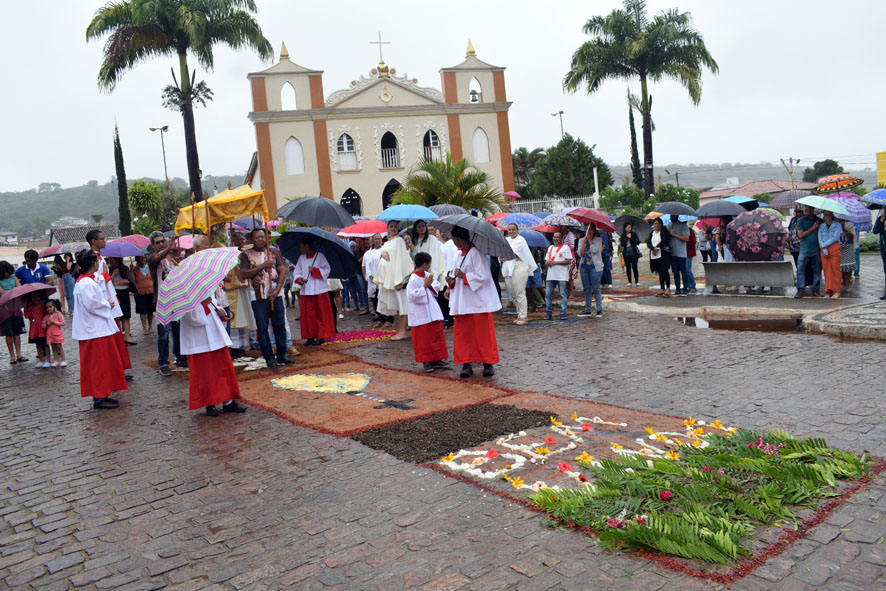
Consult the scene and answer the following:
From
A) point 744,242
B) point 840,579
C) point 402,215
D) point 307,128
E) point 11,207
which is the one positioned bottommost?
point 840,579

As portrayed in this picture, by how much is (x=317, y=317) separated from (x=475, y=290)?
13.9ft

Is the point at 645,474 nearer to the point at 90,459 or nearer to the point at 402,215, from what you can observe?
the point at 90,459

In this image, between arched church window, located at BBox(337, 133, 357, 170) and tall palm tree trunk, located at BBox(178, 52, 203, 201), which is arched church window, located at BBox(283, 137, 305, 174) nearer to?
arched church window, located at BBox(337, 133, 357, 170)

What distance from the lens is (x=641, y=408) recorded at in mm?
6379

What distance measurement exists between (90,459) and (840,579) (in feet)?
18.9

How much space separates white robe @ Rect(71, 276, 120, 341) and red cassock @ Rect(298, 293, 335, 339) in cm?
389

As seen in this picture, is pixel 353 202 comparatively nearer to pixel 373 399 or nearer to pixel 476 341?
pixel 476 341

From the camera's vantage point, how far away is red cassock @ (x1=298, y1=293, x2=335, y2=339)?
11539 mm

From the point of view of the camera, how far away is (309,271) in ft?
36.7

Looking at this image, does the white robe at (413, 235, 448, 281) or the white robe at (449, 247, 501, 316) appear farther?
the white robe at (413, 235, 448, 281)

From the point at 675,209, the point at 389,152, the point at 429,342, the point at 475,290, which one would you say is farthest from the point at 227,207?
the point at 389,152

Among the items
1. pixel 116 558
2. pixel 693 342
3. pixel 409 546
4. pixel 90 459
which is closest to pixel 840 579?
pixel 409 546

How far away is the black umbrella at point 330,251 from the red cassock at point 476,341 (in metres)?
3.61

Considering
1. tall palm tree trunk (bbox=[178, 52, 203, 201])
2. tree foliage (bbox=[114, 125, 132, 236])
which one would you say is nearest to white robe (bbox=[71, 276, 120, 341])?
tall palm tree trunk (bbox=[178, 52, 203, 201])
